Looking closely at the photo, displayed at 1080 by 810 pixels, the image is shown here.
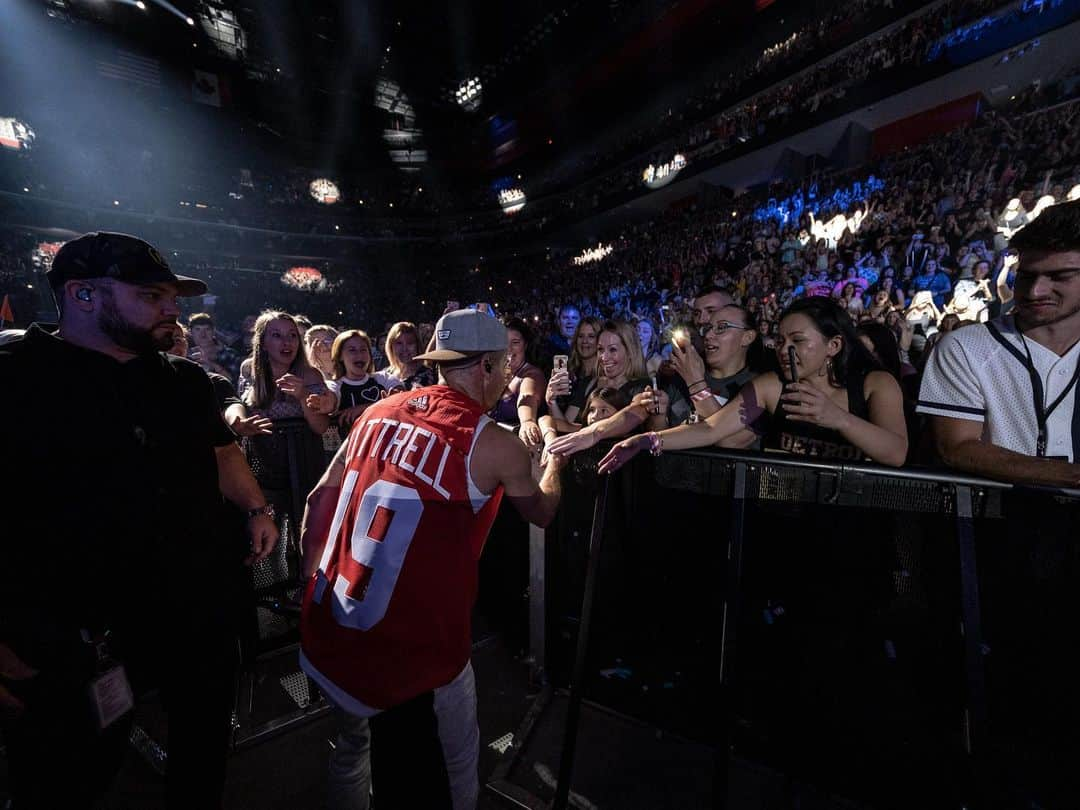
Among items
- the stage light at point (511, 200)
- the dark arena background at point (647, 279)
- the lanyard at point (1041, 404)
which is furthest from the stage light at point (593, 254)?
the lanyard at point (1041, 404)

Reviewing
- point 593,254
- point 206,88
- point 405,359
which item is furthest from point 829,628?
point 206,88

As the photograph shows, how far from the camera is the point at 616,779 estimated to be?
2.11m

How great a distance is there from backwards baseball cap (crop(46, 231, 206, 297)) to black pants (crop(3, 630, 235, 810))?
1326 mm

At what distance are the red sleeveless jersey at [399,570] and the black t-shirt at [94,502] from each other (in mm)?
603

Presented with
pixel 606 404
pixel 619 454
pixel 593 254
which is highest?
pixel 593 254

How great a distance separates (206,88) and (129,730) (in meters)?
31.0

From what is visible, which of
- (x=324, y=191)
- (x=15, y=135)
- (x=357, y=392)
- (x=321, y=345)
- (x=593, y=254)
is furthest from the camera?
(x=324, y=191)

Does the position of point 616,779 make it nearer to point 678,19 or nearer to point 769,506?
point 769,506

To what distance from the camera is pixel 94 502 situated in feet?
5.17

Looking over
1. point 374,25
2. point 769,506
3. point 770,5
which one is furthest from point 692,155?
point 769,506

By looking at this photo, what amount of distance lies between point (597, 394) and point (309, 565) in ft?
6.25

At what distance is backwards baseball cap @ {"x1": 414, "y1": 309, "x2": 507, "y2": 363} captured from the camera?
1777 mm

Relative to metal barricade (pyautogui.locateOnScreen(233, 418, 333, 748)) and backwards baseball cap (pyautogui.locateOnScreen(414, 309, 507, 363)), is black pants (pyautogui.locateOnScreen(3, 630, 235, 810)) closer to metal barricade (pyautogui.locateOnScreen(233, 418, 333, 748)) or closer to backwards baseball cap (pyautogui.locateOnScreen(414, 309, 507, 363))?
metal barricade (pyautogui.locateOnScreen(233, 418, 333, 748))

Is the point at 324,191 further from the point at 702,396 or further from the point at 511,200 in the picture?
the point at 702,396
